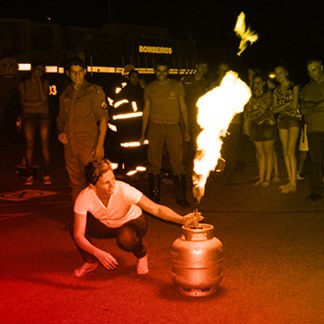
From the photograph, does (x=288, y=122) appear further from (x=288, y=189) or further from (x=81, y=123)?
(x=81, y=123)

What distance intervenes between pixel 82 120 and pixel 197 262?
3.12m

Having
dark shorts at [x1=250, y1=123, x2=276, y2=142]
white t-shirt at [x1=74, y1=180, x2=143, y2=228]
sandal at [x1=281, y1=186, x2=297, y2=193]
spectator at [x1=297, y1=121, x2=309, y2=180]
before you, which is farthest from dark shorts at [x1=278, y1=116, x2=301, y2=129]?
white t-shirt at [x1=74, y1=180, x2=143, y2=228]

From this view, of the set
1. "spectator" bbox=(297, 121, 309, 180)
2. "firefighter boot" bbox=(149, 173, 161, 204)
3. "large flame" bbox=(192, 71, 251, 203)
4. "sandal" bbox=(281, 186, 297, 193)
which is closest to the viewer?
"large flame" bbox=(192, 71, 251, 203)

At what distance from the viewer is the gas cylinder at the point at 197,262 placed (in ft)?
18.6

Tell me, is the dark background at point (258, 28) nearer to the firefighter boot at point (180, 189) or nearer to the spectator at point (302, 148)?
the spectator at point (302, 148)

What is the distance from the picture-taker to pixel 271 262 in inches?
264

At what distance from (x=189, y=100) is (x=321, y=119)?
2929 millimetres

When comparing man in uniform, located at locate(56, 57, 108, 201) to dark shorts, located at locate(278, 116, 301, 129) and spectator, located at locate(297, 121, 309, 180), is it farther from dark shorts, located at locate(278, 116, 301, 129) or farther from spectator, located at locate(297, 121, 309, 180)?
spectator, located at locate(297, 121, 309, 180)

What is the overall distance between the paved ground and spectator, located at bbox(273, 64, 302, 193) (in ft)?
1.68

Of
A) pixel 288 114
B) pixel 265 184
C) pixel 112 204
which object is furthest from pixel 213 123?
pixel 265 184

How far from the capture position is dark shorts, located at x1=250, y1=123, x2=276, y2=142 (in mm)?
11125

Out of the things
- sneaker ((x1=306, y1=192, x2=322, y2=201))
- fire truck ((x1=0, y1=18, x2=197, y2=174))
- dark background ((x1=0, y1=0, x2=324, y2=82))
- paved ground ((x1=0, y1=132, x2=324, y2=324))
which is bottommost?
paved ground ((x1=0, y1=132, x2=324, y2=324))

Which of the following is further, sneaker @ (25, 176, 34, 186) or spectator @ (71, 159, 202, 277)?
sneaker @ (25, 176, 34, 186)

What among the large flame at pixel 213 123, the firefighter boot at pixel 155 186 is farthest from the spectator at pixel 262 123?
the large flame at pixel 213 123
